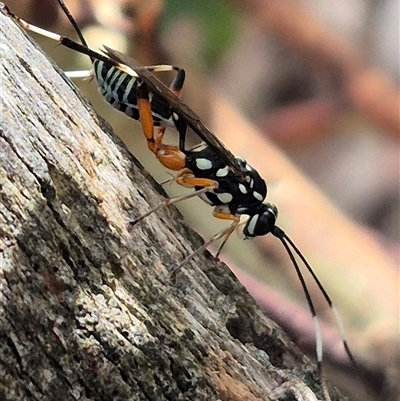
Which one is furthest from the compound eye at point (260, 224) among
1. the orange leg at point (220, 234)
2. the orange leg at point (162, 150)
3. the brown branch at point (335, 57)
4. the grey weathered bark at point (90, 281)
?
the brown branch at point (335, 57)

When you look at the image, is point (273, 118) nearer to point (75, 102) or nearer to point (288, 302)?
point (288, 302)

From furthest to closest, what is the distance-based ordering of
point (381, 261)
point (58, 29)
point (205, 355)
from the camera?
point (381, 261), point (58, 29), point (205, 355)

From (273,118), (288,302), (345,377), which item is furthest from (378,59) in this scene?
(345,377)

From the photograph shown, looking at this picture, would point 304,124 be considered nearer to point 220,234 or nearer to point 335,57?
point 335,57

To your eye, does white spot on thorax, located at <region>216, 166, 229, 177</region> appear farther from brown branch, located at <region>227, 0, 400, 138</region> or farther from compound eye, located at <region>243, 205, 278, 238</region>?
brown branch, located at <region>227, 0, 400, 138</region>

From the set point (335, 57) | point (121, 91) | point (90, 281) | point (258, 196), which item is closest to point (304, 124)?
point (335, 57)

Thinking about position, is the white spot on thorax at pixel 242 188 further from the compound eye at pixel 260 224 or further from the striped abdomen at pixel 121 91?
the striped abdomen at pixel 121 91
